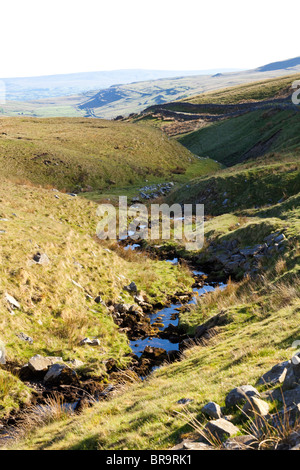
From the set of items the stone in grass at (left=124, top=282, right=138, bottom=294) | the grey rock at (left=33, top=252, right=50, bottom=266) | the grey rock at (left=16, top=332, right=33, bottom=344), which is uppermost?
the grey rock at (left=33, top=252, right=50, bottom=266)

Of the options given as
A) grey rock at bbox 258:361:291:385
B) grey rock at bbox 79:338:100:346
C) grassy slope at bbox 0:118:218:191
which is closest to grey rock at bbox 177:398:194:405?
grey rock at bbox 258:361:291:385

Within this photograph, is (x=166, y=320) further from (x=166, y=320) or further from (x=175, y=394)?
(x=175, y=394)

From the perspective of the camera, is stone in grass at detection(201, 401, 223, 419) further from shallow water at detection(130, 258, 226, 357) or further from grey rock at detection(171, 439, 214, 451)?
shallow water at detection(130, 258, 226, 357)

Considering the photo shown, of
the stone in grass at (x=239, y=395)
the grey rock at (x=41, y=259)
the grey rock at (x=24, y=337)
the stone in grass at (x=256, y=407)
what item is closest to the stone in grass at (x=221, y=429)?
the stone in grass at (x=256, y=407)

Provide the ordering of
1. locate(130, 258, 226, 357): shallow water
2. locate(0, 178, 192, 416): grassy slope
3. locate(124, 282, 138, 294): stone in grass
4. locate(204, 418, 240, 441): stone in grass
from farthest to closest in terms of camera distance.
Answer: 1. locate(124, 282, 138, 294): stone in grass
2. locate(130, 258, 226, 357): shallow water
3. locate(0, 178, 192, 416): grassy slope
4. locate(204, 418, 240, 441): stone in grass

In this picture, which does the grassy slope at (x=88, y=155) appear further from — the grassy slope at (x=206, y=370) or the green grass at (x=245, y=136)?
the grassy slope at (x=206, y=370)

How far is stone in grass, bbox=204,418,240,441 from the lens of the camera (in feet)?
18.9

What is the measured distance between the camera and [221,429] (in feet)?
19.0

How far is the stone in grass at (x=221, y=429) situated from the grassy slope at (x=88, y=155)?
44.6 meters
